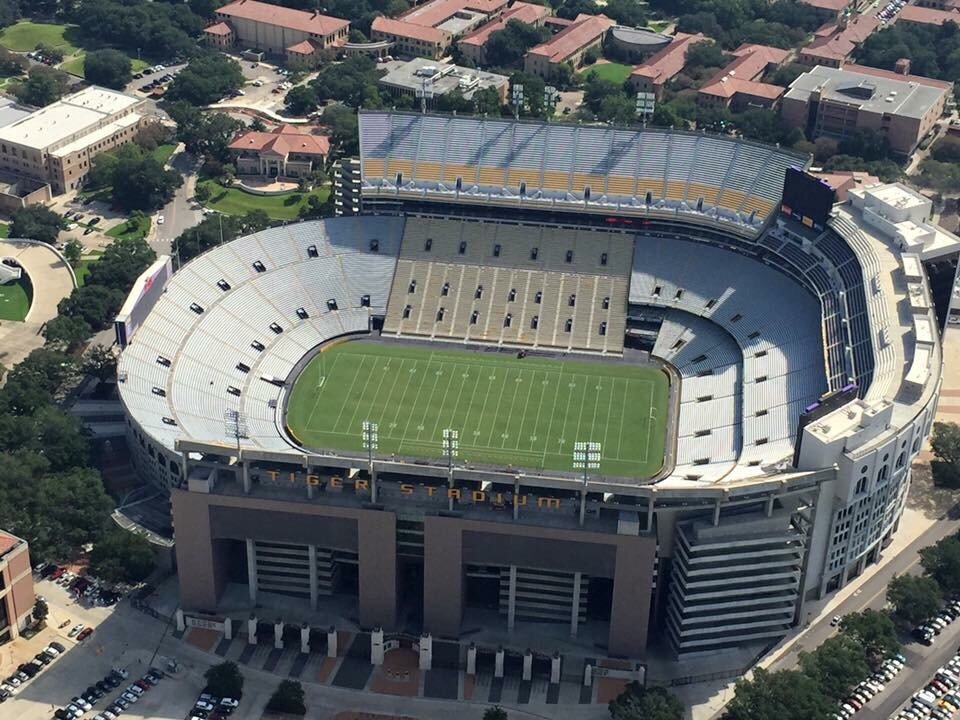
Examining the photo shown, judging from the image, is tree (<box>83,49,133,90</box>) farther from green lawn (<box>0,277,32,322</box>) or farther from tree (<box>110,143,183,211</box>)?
green lawn (<box>0,277,32,322</box>)

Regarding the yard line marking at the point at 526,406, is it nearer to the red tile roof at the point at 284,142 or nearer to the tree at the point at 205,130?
the red tile roof at the point at 284,142

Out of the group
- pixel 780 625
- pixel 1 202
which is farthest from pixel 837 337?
pixel 1 202

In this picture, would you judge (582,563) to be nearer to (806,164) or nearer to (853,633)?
(853,633)

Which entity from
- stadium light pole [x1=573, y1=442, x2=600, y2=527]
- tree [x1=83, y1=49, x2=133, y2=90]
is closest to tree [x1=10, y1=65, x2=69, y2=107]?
tree [x1=83, y1=49, x2=133, y2=90]

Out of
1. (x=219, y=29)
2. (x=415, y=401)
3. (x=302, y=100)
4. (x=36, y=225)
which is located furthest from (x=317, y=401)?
(x=219, y=29)

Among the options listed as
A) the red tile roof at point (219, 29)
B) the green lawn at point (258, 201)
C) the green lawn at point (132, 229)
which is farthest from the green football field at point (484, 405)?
the red tile roof at point (219, 29)

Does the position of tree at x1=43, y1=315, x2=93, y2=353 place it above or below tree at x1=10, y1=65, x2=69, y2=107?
below
